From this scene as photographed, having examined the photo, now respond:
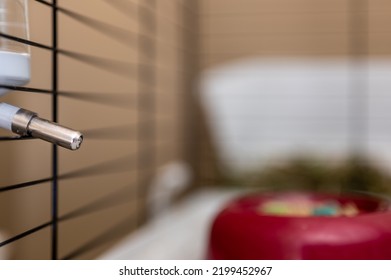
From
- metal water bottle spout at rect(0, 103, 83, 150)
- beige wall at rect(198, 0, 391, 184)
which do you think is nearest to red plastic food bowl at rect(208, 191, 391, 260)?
metal water bottle spout at rect(0, 103, 83, 150)

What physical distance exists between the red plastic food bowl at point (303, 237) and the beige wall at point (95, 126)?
272 millimetres

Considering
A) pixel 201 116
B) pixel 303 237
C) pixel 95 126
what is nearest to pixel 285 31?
pixel 201 116

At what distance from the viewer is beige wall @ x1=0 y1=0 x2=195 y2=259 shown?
39.5 inches

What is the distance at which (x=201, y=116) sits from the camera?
1835 millimetres

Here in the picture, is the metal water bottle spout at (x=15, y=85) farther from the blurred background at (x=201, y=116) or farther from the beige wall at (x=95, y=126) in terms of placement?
the blurred background at (x=201, y=116)

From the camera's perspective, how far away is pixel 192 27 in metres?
1.81

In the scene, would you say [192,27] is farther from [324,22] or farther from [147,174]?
[147,174]

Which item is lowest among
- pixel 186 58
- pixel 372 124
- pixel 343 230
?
pixel 343 230

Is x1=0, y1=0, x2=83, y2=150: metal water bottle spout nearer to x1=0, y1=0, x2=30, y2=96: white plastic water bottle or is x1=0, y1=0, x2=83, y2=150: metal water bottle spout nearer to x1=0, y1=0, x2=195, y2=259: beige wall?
x1=0, y1=0, x2=30, y2=96: white plastic water bottle

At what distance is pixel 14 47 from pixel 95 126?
2.05ft

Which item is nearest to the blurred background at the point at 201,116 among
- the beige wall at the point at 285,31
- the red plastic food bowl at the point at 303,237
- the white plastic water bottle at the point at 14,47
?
the beige wall at the point at 285,31
